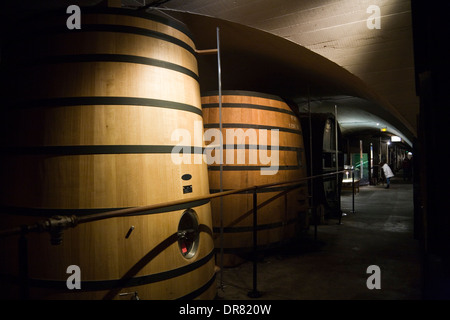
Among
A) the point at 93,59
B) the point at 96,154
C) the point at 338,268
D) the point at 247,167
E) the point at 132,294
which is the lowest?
the point at 338,268

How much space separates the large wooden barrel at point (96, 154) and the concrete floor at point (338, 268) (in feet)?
4.22

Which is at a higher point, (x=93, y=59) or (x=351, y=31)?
(x=351, y=31)

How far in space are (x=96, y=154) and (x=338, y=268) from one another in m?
A: 3.12

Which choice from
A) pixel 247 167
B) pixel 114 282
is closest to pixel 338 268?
pixel 247 167

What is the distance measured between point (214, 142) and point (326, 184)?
392cm

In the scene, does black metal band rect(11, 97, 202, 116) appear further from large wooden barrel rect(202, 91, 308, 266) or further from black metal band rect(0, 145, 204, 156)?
large wooden barrel rect(202, 91, 308, 266)

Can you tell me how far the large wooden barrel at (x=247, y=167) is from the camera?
369cm

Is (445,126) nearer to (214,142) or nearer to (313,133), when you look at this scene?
(214,142)

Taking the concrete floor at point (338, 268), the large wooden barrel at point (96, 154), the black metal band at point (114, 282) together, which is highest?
the large wooden barrel at point (96, 154)

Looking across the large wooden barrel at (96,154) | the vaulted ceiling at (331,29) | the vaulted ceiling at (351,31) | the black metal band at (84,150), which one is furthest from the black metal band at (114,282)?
the vaulted ceiling at (351,31)

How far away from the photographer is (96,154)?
1927 mm

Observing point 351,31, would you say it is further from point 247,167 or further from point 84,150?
point 84,150

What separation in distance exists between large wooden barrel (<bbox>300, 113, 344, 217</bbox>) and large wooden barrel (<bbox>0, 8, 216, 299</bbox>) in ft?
13.3

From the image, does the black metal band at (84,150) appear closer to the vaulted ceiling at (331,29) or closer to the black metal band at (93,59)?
the black metal band at (93,59)
